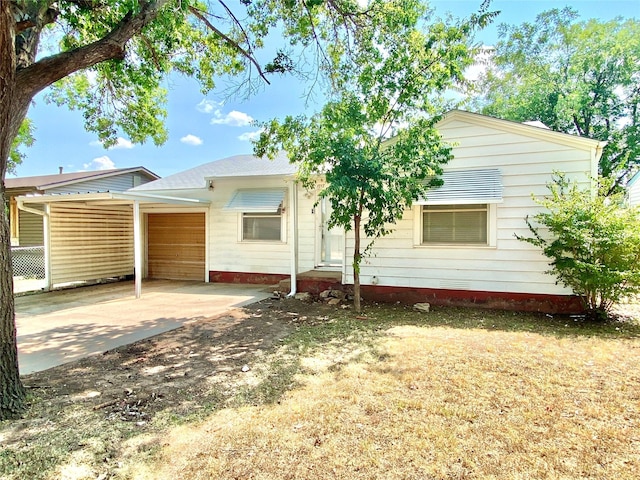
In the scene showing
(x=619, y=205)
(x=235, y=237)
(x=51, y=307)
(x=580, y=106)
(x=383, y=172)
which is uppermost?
(x=580, y=106)

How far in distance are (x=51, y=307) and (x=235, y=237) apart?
4.83 metres

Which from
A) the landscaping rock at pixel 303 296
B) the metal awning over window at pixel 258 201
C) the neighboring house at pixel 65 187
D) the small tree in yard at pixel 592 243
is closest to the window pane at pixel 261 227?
the metal awning over window at pixel 258 201

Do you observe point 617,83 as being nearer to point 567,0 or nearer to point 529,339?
point 567,0

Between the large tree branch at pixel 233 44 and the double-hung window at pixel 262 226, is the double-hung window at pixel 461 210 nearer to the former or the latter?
the double-hung window at pixel 262 226

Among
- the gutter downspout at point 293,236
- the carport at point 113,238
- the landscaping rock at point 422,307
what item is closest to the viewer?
the landscaping rock at point 422,307

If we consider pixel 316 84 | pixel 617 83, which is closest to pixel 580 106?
pixel 617 83

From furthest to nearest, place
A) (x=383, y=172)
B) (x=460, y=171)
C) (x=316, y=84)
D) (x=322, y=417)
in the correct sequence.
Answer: (x=316, y=84) → (x=460, y=171) → (x=383, y=172) → (x=322, y=417)

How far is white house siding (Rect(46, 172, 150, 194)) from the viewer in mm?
15312

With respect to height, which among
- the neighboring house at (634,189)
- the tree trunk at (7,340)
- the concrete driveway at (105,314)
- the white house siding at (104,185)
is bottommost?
the concrete driveway at (105,314)

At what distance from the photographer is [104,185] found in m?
16.1

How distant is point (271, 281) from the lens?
10469 millimetres

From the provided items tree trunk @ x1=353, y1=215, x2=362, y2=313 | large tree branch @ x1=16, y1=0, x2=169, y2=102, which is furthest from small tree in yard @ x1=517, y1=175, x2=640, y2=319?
large tree branch @ x1=16, y1=0, x2=169, y2=102

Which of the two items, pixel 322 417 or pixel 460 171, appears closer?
pixel 322 417

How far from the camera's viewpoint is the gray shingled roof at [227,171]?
10216 millimetres
